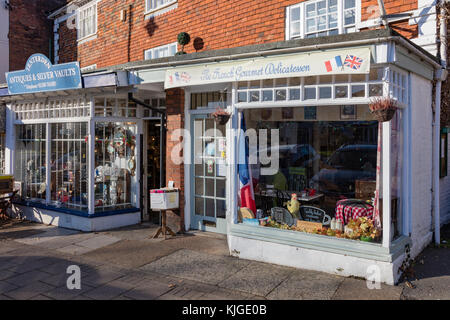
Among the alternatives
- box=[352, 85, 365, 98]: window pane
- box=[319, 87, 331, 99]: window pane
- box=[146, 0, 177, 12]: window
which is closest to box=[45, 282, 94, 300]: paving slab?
box=[319, 87, 331, 99]: window pane

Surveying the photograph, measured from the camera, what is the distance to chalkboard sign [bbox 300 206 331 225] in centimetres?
645

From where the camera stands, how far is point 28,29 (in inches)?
574

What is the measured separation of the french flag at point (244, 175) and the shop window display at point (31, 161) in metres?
5.74

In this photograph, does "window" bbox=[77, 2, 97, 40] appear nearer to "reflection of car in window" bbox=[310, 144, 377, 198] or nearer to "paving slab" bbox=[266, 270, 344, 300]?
"reflection of car in window" bbox=[310, 144, 377, 198]

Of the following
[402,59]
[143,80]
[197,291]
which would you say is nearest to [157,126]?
[143,80]

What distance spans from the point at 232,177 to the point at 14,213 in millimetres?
7077

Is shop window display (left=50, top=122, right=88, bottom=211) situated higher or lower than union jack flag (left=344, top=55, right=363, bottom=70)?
lower

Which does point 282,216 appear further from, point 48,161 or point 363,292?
point 48,161

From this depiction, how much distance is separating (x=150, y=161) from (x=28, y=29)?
29.6ft

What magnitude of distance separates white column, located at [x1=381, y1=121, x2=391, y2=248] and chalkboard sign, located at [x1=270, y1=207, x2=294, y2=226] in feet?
5.39

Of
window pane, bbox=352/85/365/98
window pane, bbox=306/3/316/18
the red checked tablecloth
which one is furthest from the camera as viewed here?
window pane, bbox=306/3/316/18

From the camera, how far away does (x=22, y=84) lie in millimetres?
9312
